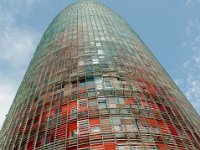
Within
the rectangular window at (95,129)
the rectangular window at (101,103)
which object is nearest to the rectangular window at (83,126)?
the rectangular window at (95,129)

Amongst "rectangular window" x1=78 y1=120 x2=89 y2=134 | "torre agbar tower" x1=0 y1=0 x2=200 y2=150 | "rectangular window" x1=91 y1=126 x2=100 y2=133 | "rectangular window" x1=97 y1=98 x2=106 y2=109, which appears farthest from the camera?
"rectangular window" x1=97 y1=98 x2=106 y2=109

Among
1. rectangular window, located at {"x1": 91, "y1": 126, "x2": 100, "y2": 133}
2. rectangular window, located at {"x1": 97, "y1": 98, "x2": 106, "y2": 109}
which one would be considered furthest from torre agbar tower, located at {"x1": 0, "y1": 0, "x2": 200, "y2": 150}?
rectangular window, located at {"x1": 91, "y1": 126, "x2": 100, "y2": 133}

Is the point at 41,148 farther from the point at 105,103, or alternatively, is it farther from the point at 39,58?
the point at 39,58

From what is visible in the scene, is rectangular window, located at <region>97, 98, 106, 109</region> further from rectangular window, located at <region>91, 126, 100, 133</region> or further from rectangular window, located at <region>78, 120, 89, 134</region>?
rectangular window, located at <region>91, 126, 100, 133</region>

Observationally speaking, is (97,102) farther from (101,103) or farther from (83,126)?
(83,126)

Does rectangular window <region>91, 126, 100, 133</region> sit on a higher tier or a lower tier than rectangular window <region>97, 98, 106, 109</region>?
lower

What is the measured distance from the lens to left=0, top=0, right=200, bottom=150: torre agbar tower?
35344 mm

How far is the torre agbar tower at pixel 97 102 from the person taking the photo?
116 ft

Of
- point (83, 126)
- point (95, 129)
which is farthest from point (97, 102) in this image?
point (95, 129)

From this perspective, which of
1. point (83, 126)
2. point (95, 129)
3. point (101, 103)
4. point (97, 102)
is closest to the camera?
point (95, 129)

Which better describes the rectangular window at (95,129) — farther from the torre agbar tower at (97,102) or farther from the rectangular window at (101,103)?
the rectangular window at (101,103)

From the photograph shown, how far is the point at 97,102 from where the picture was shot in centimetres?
3984

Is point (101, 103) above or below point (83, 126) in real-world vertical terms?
above

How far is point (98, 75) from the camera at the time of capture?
4447 cm
